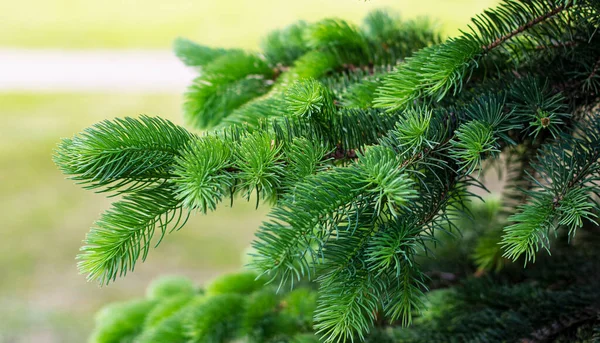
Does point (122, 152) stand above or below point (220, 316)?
above

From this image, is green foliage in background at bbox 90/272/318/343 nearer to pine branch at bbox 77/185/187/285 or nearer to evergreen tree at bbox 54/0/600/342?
evergreen tree at bbox 54/0/600/342

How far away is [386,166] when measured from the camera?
0.31m

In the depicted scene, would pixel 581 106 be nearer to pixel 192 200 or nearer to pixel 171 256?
pixel 192 200

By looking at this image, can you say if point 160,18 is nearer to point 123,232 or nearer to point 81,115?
point 81,115

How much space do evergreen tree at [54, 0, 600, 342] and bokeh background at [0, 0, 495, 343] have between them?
0.23 metres

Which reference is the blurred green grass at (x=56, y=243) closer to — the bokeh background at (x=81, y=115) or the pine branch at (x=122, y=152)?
the bokeh background at (x=81, y=115)

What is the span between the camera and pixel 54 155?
0.34m

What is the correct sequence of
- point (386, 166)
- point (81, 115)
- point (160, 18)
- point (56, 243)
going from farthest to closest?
point (160, 18), point (81, 115), point (56, 243), point (386, 166)

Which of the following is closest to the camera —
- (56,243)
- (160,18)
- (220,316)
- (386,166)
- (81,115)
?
(386,166)

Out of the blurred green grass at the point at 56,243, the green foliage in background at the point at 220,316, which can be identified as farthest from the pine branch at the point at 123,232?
the blurred green grass at the point at 56,243

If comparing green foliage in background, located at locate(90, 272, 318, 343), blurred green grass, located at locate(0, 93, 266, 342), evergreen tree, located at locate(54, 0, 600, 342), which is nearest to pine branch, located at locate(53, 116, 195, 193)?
evergreen tree, located at locate(54, 0, 600, 342)

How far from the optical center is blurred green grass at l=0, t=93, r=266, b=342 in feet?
5.82

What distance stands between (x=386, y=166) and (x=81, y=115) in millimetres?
2871

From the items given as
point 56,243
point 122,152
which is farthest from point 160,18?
point 122,152
